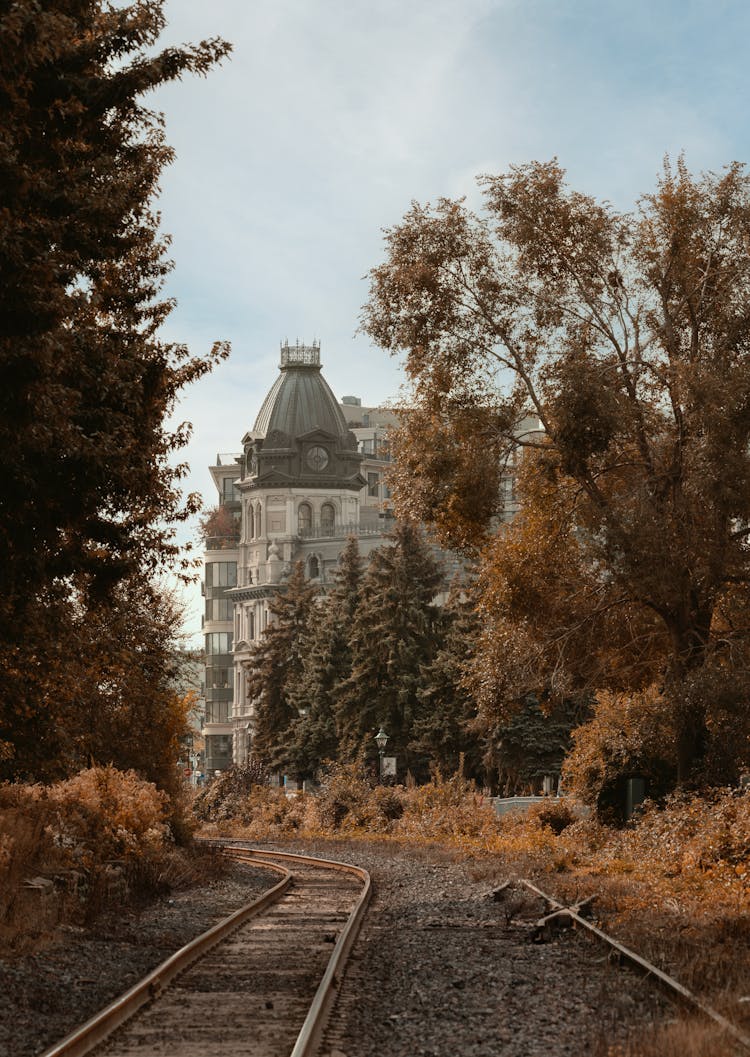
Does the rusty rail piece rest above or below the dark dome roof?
→ below

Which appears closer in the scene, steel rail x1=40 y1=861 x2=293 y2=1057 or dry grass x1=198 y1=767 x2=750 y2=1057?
steel rail x1=40 y1=861 x2=293 y2=1057

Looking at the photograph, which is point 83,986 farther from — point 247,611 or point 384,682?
point 247,611

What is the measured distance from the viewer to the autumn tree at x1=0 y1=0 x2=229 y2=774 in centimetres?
1328

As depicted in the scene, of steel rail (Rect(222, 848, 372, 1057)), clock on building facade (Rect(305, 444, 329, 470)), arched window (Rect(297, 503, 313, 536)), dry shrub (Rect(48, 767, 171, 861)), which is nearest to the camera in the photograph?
steel rail (Rect(222, 848, 372, 1057))

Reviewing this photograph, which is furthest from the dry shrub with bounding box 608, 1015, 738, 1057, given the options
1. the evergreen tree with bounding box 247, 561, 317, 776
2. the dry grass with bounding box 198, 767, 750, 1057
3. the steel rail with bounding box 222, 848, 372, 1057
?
the evergreen tree with bounding box 247, 561, 317, 776

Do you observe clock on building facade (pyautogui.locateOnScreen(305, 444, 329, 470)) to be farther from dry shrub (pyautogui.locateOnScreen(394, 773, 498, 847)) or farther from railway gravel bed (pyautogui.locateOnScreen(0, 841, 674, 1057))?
railway gravel bed (pyautogui.locateOnScreen(0, 841, 674, 1057))

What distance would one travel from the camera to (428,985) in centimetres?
1298

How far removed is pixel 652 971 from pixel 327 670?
6088cm

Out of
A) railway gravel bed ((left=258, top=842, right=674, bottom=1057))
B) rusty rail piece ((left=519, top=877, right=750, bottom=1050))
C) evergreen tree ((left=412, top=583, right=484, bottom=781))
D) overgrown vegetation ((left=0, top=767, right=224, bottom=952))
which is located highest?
evergreen tree ((left=412, top=583, right=484, bottom=781))

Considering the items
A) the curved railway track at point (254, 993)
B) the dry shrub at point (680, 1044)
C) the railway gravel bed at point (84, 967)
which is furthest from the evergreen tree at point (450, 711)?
the dry shrub at point (680, 1044)

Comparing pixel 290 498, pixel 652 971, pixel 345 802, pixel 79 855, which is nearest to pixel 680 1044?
pixel 652 971

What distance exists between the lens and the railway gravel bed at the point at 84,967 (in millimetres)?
10773

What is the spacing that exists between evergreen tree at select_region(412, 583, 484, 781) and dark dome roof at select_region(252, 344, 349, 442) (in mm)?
64332

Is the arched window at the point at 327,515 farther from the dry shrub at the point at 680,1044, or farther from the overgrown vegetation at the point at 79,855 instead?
the dry shrub at the point at 680,1044
